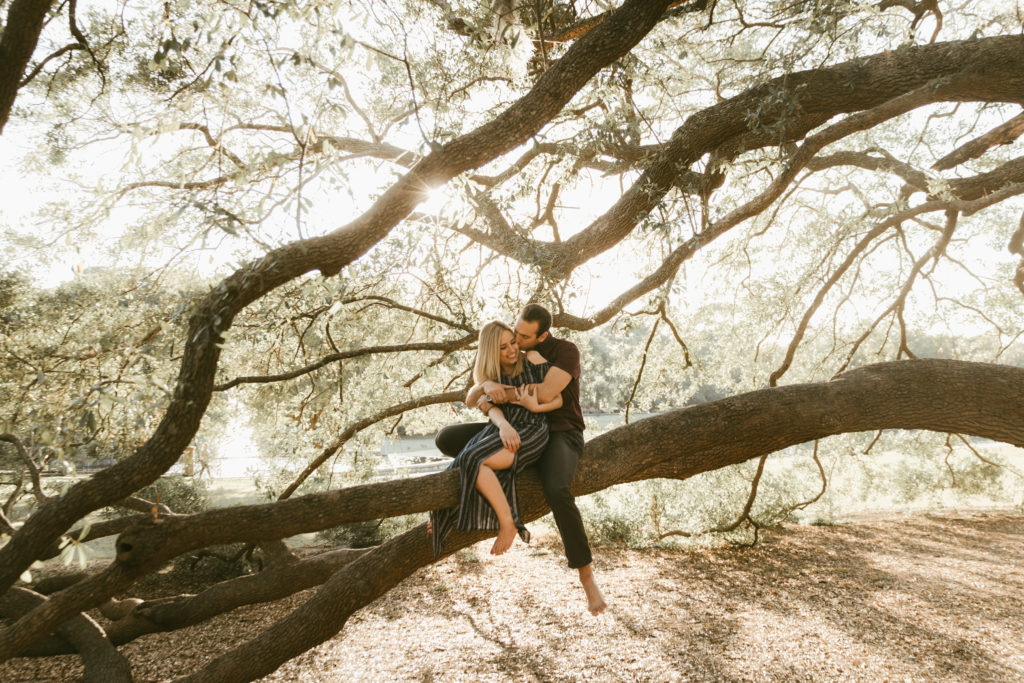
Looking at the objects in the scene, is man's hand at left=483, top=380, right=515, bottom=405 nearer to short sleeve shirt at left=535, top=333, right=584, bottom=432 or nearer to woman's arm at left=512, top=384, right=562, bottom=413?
woman's arm at left=512, top=384, right=562, bottom=413

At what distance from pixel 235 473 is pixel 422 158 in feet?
36.7

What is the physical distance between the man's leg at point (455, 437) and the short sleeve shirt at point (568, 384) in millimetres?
457

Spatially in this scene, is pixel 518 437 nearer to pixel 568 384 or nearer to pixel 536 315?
pixel 568 384

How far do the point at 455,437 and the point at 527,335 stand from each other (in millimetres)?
747

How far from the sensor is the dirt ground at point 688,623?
4895 millimetres

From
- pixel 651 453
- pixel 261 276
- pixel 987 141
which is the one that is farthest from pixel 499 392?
pixel 987 141

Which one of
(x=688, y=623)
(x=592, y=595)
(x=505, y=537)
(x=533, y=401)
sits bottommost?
(x=688, y=623)

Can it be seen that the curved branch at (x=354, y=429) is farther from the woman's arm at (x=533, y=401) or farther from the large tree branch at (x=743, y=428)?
the woman's arm at (x=533, y=401)

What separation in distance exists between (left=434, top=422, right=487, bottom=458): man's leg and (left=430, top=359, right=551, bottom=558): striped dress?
198mm

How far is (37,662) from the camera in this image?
5898mm

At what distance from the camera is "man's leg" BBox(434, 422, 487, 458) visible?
3.14m

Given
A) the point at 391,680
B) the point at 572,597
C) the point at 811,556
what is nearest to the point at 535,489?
the point at 391,680

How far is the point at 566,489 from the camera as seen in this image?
2.63 m

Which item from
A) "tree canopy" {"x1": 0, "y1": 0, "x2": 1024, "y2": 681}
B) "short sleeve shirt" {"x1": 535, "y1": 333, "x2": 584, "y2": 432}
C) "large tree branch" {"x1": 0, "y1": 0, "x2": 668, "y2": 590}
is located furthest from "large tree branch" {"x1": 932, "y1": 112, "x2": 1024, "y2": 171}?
"short sleeve shirt" {"x1": 535, "y1": 333, "x2": 584, "y2": 432}
